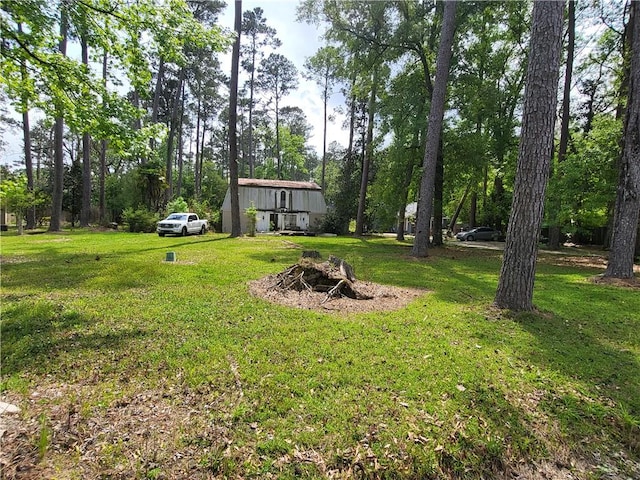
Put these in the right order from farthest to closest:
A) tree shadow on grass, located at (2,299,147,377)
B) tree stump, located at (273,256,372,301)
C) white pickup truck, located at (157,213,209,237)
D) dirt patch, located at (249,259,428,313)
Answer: white pickup truck, located at (157,213,209,237) < tree stump, located at (273,256,372,301) < dirt patch, located at (249,259,428,313) < tree shadow on grass, located at (2,299,147,377)

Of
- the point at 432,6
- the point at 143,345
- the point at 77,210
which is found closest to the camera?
the point at 143,345

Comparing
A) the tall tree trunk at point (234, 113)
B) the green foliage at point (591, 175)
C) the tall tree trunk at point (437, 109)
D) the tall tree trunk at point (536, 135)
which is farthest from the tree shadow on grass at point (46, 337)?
the green foliage at point (591, 175)

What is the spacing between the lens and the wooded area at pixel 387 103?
19.0ft

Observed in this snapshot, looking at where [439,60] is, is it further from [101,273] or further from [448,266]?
[101,273]

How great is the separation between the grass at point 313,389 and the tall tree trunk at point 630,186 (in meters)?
4.55

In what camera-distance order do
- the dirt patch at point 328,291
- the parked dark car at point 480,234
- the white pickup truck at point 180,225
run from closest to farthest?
the dirt patch at point 328,291, the white pickup truck at point 180,225, the parked dark car at point 480,234

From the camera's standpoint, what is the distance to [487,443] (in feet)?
8.25

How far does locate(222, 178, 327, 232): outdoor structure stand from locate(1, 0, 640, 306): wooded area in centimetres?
242

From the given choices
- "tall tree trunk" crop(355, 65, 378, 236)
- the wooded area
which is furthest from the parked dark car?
"tall tree trunk" crop(355, 65, 378, 236)

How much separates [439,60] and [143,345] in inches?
485

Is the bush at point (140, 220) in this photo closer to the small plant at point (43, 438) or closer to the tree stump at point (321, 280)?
the tree stump at point (321, 280)

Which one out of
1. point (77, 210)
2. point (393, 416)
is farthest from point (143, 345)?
point (77, 210)

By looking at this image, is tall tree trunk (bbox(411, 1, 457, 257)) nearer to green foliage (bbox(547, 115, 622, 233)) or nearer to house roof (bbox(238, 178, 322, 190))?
green foliage (bbox(547, 115, 622, 233))

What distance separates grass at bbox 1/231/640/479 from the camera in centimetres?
230
